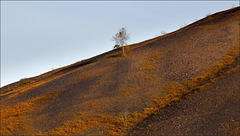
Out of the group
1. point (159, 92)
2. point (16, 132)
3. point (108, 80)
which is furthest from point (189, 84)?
point (16, 132)

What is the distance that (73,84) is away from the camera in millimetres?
25078

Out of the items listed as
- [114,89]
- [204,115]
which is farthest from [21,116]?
[204,115]

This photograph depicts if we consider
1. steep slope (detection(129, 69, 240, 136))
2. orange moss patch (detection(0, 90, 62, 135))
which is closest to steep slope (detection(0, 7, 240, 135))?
orange moss patch (detection(0, 90, 62, 135))

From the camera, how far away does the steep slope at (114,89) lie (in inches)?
664

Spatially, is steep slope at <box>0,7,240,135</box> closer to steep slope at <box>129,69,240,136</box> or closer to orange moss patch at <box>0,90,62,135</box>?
orange moss patch at <box>0,90,62,135</box>

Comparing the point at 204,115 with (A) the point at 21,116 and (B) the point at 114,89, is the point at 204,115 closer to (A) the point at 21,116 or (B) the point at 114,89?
(B) the point at 114,89

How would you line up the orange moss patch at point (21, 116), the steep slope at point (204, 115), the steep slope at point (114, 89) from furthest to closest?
the orange moss patch at point (21, 116)
the steep slope at point (114, 89)
the steep slope at point (204, 115)

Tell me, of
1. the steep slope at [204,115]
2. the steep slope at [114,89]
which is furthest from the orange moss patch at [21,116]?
the steep slope at [204,115]

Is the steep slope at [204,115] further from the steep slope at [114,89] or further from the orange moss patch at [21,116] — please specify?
the orange moss patch at [21,116]

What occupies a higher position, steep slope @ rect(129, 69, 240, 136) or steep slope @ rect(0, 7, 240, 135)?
steep slope @ rect(0, 7, 240, 135)

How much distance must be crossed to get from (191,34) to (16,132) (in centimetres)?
2749

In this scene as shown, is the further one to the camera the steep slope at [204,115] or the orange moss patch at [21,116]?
the orange moss patch at [21,116]

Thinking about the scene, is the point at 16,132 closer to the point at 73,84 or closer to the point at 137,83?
the point at 73,84

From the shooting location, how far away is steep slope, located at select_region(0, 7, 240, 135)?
1688cm
